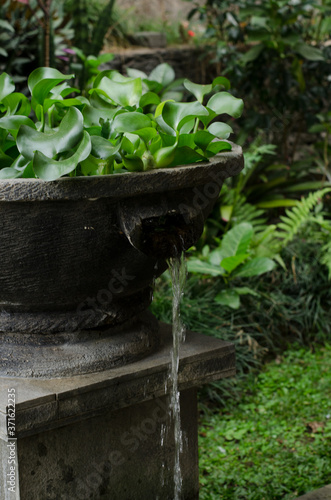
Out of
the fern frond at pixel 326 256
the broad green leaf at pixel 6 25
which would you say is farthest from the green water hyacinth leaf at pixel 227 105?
the broad green leaf at pixel 6 25

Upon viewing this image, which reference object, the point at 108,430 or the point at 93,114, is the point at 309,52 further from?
the point at 108,430

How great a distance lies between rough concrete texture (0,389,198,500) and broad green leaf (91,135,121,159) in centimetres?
78

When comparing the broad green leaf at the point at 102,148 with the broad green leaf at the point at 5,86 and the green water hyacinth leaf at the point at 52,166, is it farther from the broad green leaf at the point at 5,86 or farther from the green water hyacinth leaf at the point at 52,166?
the broad green leaf at the point at 5,86

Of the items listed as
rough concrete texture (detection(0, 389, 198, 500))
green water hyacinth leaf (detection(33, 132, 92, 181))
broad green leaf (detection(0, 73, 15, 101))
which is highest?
broad green leaf (detection(0, 73, 15, 101))

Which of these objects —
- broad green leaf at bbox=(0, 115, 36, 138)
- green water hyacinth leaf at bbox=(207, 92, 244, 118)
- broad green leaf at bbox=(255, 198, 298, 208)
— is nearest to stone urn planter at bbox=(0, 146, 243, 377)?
green water hyacinth leaf at bbox=(207, 92, 244, 118)

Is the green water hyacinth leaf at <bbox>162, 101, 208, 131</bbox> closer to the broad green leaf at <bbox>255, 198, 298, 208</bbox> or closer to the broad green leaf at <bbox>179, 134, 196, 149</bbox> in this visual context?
the broad green leaf at <bbox>179, 134, 196, 149</bbox>

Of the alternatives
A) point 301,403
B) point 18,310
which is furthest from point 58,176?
point 301,403

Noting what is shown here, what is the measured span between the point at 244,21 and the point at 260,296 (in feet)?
8.77

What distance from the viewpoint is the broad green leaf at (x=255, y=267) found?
12.1 ft

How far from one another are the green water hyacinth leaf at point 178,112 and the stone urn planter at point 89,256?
14cm

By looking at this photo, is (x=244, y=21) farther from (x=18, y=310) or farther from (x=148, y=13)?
(x=18, y=310)

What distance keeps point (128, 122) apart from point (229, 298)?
2091 mm

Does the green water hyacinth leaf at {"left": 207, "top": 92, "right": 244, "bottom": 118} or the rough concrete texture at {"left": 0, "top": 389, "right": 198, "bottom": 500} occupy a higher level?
the green water hyacinth leaf at {"left": 207, "top": 92, "right": 244, "bottom": 118}

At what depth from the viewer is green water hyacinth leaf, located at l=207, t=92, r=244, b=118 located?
74.0 inches
